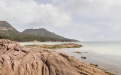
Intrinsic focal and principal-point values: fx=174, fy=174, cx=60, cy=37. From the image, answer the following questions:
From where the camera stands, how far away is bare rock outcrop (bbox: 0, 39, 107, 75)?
13.7 meters

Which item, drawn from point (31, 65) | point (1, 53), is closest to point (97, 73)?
point (31, 65)

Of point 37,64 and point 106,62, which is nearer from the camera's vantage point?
point 37,64

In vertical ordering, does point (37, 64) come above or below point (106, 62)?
above

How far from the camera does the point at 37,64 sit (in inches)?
565

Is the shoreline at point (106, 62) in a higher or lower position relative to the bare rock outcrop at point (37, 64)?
lower

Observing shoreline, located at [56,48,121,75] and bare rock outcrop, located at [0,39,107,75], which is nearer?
bare rock outcrop, located at [0,39,107,75]

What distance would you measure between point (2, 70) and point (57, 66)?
14.2 feet

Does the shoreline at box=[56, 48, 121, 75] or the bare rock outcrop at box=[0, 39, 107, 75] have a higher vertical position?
the bare rock outcrop at box=[0, 39, 107, 75]

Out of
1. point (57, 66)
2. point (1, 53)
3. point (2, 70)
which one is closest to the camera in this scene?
point (2, 70)

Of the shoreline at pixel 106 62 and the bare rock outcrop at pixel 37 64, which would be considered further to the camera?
the shoreline at pixel 106 62

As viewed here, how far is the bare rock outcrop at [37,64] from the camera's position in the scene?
13.7 meters

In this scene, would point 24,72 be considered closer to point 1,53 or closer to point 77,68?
point 1,53

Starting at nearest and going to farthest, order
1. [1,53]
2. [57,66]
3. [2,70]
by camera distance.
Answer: [2,70], [57,66], [1,53]

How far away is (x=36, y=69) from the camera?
555 inches
